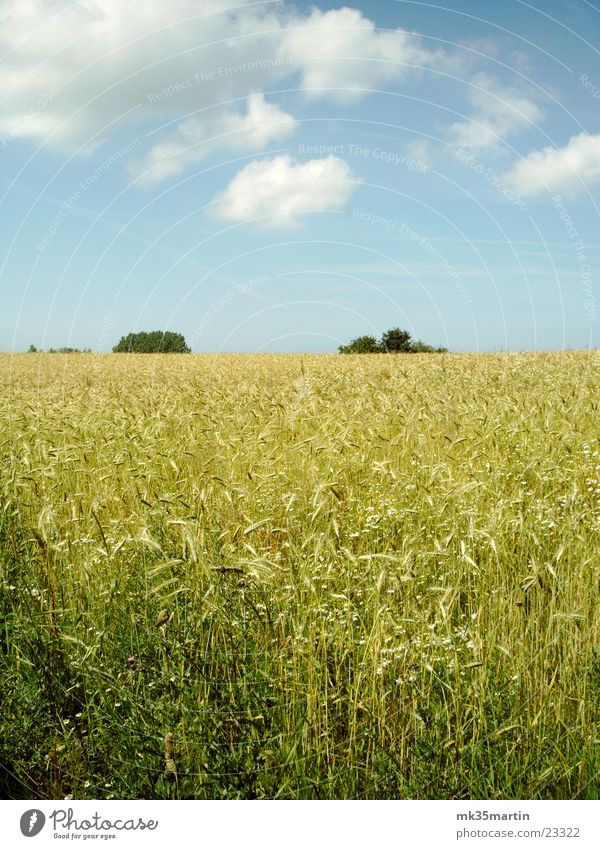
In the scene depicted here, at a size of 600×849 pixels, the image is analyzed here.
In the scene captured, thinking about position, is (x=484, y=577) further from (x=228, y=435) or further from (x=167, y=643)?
(x=228, y=435)

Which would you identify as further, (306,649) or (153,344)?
(153,344)

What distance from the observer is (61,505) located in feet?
14.1

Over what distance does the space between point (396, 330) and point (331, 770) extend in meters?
44.7

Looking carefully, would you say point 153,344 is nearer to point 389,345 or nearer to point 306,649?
point 389,345

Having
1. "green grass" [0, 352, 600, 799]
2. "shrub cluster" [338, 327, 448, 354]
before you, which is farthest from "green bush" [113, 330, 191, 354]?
"green grass" [0, 352, 600, 799]

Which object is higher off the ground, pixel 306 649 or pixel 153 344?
pixel 153 344

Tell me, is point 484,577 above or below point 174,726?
above

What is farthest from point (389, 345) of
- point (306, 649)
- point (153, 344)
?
point (306, 649)

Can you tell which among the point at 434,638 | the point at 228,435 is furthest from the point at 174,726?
the point at 228,435

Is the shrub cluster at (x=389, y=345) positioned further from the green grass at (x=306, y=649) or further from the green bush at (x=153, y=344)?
the green grass at (x=306, y=649)

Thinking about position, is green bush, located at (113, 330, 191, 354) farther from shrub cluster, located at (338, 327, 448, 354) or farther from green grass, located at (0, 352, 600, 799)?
green grass, located at (0, 352, 600, 799)

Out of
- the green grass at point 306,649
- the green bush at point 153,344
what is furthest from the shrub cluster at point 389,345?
the green grass at point 306,649

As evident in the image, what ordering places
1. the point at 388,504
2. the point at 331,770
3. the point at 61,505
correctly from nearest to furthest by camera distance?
the point at 331,770
the point at 388,504
the point at 61,505
